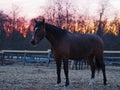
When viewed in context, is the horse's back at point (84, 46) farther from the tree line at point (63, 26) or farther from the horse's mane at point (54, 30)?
the tree line at point (63, 26)

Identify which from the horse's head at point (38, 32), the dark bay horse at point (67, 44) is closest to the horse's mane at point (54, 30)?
the dark bay horse at point (67, 44)

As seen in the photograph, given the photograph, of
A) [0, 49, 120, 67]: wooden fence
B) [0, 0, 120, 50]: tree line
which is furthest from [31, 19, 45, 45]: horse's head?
[0, 0, 120, 50]: tree line

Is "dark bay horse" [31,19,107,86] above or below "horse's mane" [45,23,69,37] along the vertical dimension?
below

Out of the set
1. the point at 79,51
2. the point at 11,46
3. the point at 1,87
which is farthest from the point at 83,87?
the point at 11,46

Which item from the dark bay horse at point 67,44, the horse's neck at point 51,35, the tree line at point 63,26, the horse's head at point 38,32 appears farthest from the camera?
the tree line at point 63,26

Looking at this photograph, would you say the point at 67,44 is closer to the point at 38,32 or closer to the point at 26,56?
the point at 38,32

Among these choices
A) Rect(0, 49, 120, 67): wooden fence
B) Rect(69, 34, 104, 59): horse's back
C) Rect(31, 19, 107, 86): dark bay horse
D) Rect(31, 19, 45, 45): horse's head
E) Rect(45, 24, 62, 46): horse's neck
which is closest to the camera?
Rect(31, 19, 45, 45): horse's head

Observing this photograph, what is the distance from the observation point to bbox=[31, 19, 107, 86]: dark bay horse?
9.18 m

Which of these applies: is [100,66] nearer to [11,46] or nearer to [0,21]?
[11,46]

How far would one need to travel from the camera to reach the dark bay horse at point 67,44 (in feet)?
30.1

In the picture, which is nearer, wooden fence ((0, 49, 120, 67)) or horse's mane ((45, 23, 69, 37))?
horse's mane ((45, 23, 69, 37))

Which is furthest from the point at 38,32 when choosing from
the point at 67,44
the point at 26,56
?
the point at 26,56

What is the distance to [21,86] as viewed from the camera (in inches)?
376

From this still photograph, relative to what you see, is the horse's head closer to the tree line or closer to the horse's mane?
the horse's mane
